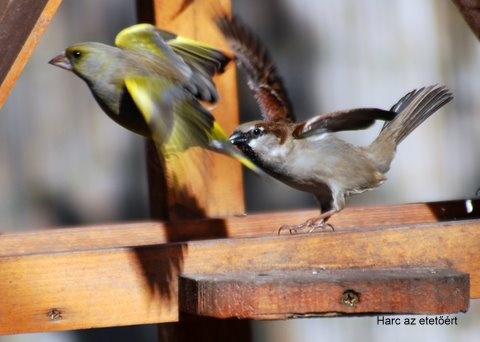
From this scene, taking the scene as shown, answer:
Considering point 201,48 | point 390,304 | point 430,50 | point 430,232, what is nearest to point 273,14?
point 430,50

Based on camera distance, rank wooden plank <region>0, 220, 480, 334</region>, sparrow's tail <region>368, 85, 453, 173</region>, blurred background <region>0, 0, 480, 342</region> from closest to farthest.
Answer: wooden plank <region>0, 220, 480, 334</region>
sparrow's tail <region>368, 85, 453, 173</region>
blurred background <region>0, 0, 480, 342</region>

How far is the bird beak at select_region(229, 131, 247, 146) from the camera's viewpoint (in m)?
3.75

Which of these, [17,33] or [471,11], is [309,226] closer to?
[471,11]

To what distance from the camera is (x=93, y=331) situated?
4965 mm

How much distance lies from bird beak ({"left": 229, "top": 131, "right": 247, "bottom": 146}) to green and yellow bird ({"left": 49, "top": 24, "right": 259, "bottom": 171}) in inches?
0.8

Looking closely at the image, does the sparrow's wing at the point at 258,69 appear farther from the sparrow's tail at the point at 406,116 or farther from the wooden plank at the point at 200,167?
the sparrow's tail at the point at 406,116

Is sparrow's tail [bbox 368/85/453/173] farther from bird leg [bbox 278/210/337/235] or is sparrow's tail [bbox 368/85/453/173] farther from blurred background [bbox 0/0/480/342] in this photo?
blurred background [bbox 0/0/480/342]

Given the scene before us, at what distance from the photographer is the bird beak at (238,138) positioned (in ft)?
12.3

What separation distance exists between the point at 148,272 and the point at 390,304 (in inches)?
25.3

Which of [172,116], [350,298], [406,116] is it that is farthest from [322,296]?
[406,116]

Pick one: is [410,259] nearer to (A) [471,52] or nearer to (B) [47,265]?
(B) [47,265]

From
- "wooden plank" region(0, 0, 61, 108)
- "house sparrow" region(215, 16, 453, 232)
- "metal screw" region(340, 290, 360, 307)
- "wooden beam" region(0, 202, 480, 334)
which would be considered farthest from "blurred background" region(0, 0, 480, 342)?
"metal screw" region(340, 290, 360, 307)

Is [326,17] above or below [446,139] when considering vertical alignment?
above

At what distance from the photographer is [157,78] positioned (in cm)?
355
